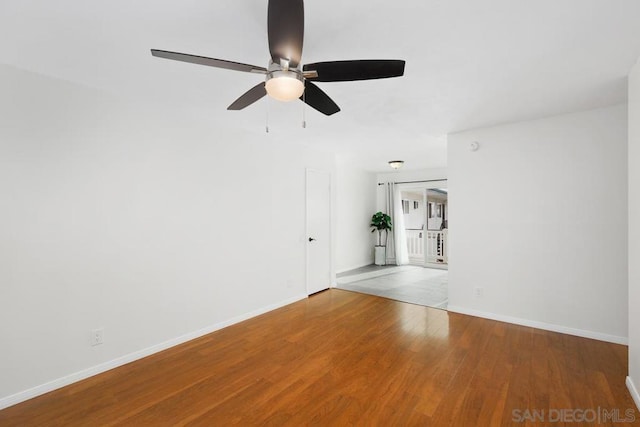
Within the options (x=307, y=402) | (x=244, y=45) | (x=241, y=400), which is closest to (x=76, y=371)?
(x=241, y=400)

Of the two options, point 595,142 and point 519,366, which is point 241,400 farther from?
point 595,142

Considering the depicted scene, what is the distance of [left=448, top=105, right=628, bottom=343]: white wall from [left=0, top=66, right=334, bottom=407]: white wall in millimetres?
2808

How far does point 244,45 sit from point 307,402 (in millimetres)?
2528

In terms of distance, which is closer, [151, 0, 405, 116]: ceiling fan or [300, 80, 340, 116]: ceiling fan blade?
[151, 0, 405, 116]: ceiling fan

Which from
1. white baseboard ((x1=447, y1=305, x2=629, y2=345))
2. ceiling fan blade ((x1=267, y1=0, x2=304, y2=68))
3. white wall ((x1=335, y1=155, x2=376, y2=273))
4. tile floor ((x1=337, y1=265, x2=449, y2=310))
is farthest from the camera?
white wall ((x1=335, y1=155, x2=376, y2=273))

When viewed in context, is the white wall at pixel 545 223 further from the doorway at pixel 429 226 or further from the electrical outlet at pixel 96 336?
the electrical outlet at pixel 96 336

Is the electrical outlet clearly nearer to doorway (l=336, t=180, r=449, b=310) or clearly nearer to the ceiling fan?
the ceiling fan

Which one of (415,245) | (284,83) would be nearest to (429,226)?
(415,245)

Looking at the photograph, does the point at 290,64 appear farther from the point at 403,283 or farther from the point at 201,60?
the point at 403,283

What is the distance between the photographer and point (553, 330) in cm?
327

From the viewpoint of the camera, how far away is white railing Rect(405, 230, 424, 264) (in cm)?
792

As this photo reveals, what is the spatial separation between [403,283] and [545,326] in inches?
95.2

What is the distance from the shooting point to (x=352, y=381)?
91.8 inches

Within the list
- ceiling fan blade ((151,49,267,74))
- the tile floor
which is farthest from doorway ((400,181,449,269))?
ceiling fan blade ((151,49,267,74))
